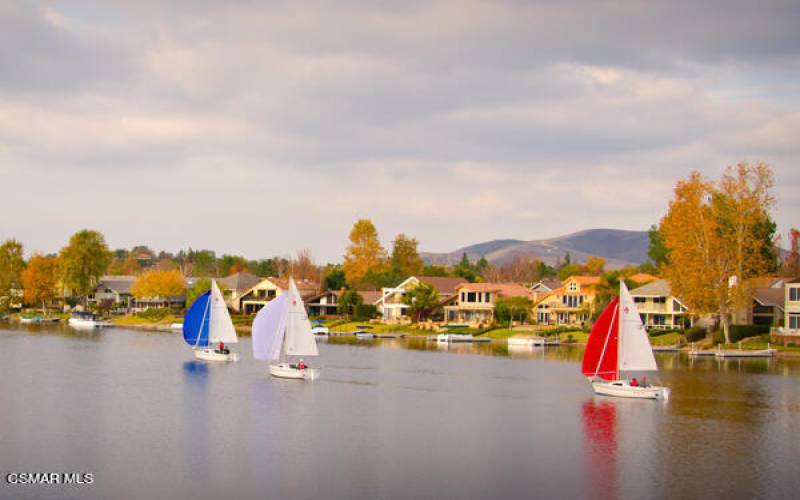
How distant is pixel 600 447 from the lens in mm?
41188

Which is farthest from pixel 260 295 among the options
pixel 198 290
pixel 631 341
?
pixel 631 341

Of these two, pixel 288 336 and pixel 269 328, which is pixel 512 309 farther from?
pixel 288 336

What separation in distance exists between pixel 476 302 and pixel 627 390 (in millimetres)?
68706

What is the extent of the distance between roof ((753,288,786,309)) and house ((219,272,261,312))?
277ft

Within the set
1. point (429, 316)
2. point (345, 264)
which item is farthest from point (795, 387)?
point (345, 264)

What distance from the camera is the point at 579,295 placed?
11562 cm

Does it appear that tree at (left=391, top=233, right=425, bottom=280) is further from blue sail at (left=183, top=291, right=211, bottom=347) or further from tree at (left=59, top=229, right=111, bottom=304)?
blue sail at (left=183, top=291, right=211, bottom=347)

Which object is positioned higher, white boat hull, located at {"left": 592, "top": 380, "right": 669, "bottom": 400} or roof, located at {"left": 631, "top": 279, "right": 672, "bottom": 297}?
roof, located at {"left": 631, "top": 279, "right": 672, "bottom": 297}

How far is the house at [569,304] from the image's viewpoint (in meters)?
114

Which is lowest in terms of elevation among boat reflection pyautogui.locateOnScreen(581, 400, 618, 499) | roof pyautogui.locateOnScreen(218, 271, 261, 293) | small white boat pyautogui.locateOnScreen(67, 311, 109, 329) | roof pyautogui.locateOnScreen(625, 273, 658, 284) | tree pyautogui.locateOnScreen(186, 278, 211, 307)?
boat reflection pyautogui.locateOnScreen(581, 400, 618, 499)

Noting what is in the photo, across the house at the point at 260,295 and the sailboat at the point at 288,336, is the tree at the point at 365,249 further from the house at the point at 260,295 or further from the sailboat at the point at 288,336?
the sailboat at the point at 288,336

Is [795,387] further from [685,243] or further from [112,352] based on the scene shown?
[112,352]

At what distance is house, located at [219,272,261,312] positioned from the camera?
14875cm

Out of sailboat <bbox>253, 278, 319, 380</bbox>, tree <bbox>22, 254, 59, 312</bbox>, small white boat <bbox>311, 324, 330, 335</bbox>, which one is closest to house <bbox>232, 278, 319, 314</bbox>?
small white boat <bbox>311, 324, 330, 335</bbox>
